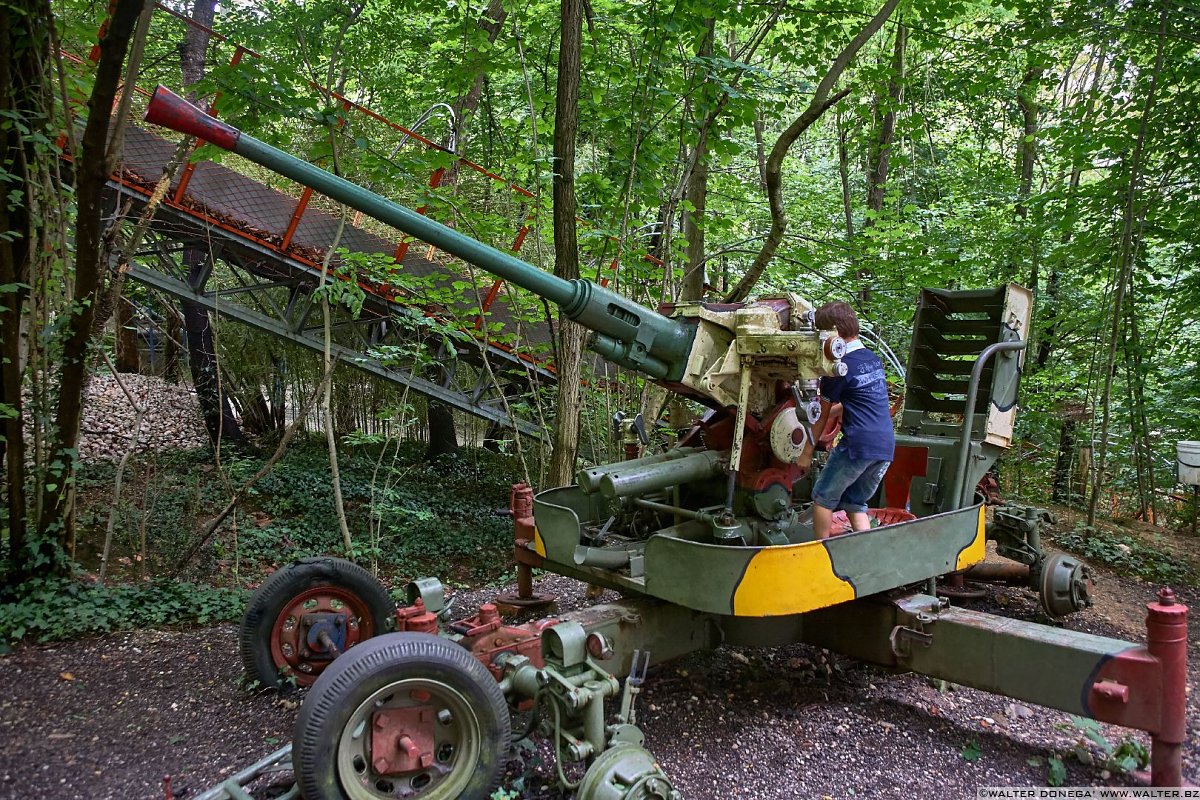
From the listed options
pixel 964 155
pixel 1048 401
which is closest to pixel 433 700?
pixel 1048 401

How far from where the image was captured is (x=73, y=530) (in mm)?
5309

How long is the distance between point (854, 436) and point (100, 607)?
185 inches

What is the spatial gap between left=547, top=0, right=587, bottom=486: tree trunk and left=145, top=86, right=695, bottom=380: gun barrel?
2.15m

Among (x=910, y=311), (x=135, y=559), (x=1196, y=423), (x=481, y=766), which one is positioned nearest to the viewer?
(x=481, y=766)

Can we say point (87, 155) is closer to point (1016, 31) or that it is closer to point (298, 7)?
point (298, 7)

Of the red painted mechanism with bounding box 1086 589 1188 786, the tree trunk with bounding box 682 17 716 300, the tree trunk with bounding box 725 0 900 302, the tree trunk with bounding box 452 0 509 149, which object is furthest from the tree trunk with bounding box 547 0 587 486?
the red painted mechanism with bounding box 1086 589 1188 786

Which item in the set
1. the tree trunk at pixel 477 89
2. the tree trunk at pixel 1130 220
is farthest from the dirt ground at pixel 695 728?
the tree trunk at pixel 477 89

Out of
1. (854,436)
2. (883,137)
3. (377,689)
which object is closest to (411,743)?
(377,689)

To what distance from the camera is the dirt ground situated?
11.6 feet

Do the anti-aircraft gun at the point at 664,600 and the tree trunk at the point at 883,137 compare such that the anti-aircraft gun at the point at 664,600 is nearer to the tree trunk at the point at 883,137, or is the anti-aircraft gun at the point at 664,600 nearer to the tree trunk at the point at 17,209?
the tree trunk at the point at 17,209

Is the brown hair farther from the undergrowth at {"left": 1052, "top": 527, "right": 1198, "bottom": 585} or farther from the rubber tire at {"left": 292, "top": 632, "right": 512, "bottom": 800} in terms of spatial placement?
the undergrowth at {"left": 1052, "top": 527, "right": 1198, "bottom": 585}

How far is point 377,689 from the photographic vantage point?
2877mm

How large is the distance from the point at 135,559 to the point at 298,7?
4.98 m

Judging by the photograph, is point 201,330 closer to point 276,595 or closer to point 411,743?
point 276,595
